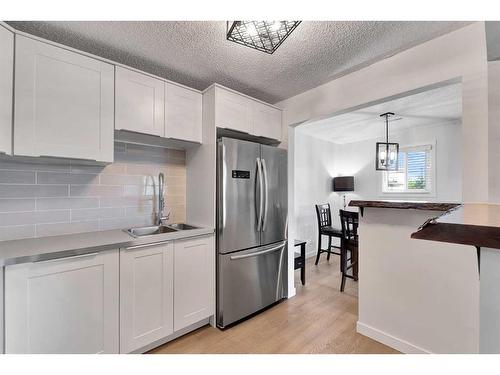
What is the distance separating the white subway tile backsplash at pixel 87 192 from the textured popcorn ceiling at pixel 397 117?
2.65 m

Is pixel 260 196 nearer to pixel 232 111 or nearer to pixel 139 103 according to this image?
pixel 232 111

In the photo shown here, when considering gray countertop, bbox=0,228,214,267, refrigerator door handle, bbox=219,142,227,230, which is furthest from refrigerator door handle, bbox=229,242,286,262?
gray countertop, bbox=0,228,214,267

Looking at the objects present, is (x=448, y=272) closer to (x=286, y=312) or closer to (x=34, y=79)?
(x=286, y=312)

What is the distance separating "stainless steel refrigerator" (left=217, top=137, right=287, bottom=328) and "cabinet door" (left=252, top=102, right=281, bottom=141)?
0.24 metres

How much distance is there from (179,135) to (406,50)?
6.77 ft

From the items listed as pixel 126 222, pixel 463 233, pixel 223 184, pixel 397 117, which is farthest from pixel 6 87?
pixel 397 117

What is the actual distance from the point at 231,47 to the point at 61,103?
1.30 meters

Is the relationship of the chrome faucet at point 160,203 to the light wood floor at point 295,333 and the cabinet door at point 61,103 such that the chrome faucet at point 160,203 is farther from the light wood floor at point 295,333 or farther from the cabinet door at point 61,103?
the light wood floor at point 295,333

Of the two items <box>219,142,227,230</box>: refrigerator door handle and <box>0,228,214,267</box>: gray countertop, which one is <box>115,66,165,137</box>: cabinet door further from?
<box>0,228,214,267</box>: gray countertop

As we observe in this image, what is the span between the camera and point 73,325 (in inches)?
56.9

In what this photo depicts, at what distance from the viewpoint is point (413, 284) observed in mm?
1752

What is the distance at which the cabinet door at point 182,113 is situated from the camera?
2088mm

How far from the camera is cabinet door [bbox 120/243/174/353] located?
64.8 inches
